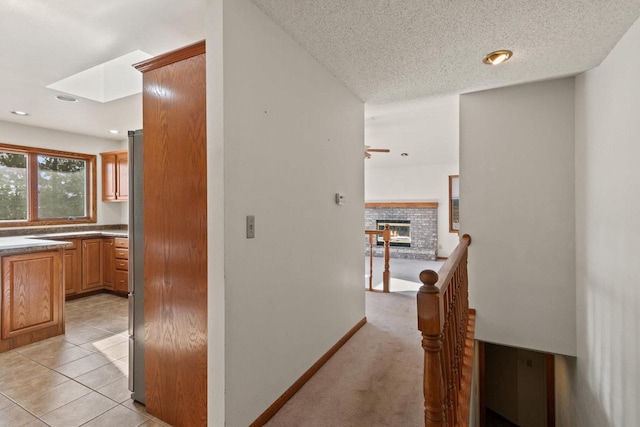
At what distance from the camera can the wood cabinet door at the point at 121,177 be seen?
5.05m

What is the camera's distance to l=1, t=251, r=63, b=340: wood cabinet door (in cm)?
292

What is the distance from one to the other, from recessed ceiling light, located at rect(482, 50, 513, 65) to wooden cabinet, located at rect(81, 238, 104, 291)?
17.6ft

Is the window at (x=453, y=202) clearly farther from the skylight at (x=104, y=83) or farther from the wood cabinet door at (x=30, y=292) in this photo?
the wood cabinet door at (x=30, y=292)

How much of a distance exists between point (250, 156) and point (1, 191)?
4.60 m

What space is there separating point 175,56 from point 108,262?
4.14m

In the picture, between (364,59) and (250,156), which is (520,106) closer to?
(364,59)

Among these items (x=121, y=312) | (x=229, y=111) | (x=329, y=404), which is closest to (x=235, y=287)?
(x=229, y=111)

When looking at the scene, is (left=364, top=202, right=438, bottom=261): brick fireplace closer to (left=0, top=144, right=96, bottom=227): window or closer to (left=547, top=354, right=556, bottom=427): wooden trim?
(left=547, top=354, right=556, bottom=427): wooden trim

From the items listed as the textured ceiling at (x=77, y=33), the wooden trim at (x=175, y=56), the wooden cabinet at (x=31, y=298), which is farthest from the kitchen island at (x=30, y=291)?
the wooden trim at (x=175, y=56)

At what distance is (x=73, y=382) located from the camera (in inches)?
92.8

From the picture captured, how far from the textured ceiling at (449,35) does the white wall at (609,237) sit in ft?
0.90

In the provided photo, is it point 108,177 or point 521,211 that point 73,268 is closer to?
point 108,177

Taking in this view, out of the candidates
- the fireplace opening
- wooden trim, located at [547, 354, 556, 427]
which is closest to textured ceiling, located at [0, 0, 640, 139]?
wooden trim, located at [547, 354, 556, 427]

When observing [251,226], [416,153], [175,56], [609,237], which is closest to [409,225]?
[416,153]
